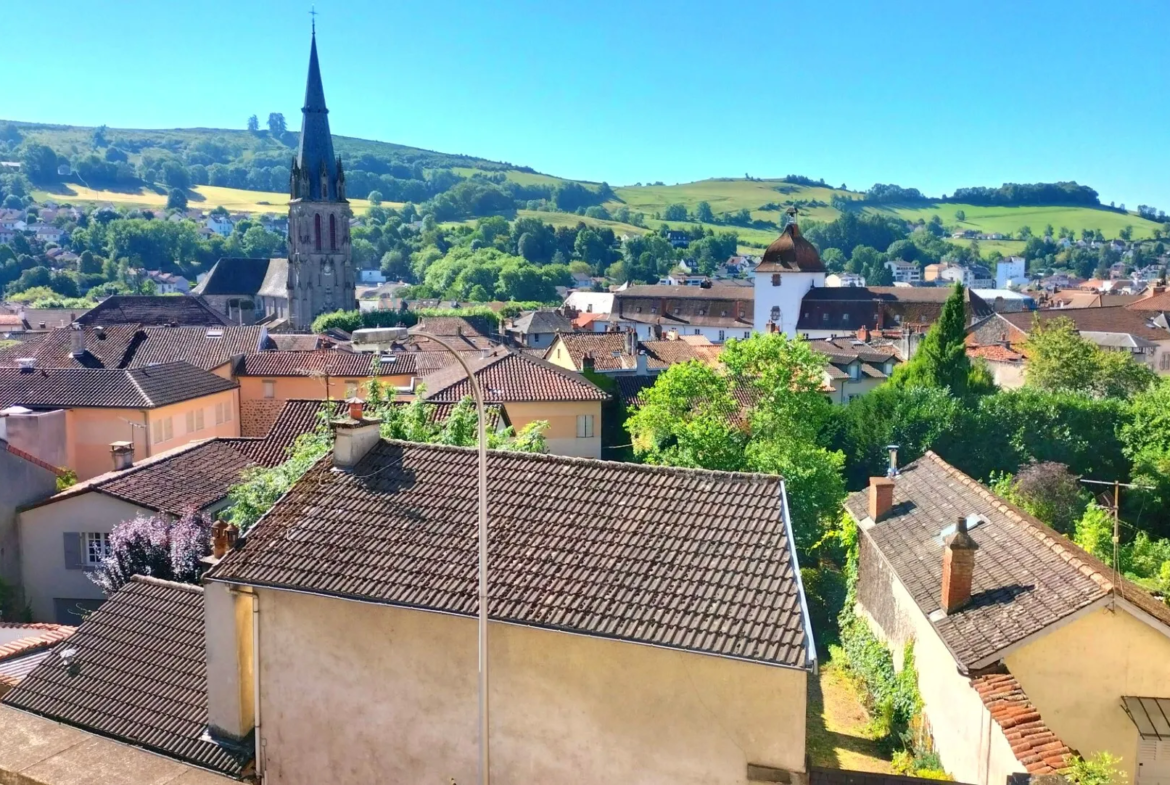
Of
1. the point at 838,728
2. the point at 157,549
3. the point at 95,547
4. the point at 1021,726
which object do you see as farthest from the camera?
the point at 95,547

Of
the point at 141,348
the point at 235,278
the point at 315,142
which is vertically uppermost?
the point at 315,142

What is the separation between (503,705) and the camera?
1109cm

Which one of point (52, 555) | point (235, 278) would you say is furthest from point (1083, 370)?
point (235, 278)

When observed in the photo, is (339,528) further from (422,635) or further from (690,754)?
(690,754)

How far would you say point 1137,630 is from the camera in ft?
46.0

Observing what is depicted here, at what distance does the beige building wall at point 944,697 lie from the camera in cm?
1289

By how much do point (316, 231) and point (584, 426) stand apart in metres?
70.4

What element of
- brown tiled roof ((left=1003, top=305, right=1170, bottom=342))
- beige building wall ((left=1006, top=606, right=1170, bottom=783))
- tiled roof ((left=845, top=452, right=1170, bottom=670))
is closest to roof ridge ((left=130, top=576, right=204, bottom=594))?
tiled roof ((left=845, top=452, right=1170, bottom=670))

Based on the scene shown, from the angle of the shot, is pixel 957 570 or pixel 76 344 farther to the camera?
pixel 76 344

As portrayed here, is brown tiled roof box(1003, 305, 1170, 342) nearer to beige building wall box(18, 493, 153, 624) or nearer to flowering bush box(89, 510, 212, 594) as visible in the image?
flowering bush box(89, 510, 212, 594)

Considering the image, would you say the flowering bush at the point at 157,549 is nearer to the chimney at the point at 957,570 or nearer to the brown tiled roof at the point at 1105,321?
the chimney at the point at 957,570

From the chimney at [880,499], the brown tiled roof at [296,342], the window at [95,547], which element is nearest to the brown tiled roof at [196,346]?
the brown tiled roof at [296,342]

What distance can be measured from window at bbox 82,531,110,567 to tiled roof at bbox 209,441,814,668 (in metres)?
11.6

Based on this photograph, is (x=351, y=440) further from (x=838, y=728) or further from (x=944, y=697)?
(x=838, y=728)
